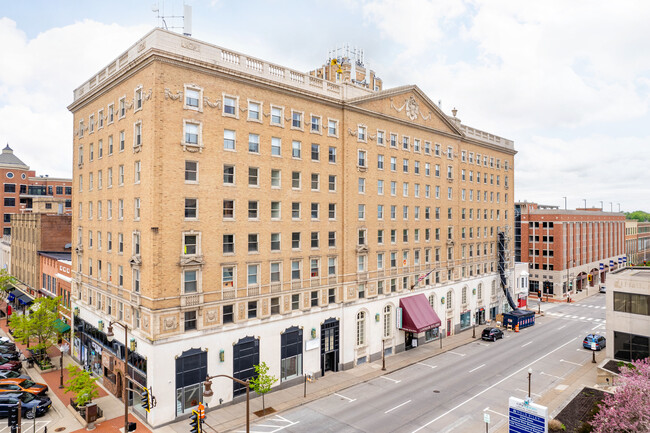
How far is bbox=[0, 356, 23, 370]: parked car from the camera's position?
38312 millimetres

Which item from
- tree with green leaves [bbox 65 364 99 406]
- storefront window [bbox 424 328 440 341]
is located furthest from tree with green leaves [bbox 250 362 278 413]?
storefront window [bbox 424 328 440 341]

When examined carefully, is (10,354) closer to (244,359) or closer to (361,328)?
(244,359)

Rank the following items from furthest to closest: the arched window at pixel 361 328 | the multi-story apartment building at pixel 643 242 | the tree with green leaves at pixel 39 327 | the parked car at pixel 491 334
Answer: the multi-story apartment building at pixel 643 242
the parked car at pixel 491 334
the arched window at pixel 361 328
the tree with green leaves at pixel 39 327

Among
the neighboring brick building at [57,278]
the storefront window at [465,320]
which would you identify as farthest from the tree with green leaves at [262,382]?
the storefront window at [465,320]

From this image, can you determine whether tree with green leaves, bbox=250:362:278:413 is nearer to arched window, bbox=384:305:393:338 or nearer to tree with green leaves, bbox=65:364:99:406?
tree with green leaves, bbox=65:364:99:406

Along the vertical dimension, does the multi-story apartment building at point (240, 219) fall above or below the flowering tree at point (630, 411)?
above

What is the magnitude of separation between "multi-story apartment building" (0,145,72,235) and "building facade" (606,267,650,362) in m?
99.8

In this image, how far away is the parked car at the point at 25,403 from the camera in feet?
99.3

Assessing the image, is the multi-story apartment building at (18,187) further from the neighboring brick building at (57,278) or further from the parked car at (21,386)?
the parked car at (21,386)

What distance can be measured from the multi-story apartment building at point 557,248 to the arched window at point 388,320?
182 feet

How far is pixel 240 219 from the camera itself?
33.1 metres

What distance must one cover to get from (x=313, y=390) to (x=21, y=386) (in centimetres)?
2331

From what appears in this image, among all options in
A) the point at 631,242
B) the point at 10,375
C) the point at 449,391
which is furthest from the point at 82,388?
the point at 631,242

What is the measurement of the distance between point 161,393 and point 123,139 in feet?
65.6
